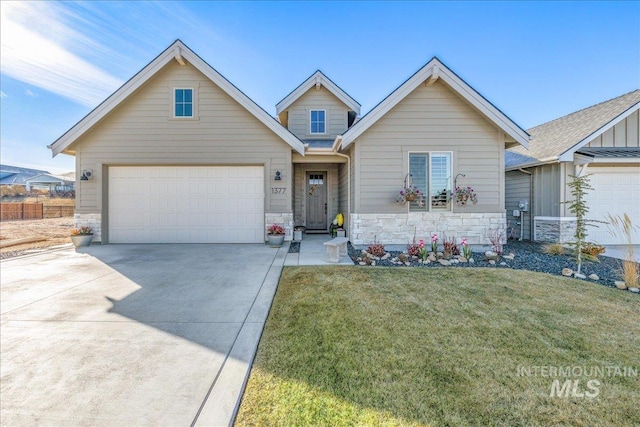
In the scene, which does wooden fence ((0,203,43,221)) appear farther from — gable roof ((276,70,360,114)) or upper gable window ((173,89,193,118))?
gable roof ((276,70,360,114))

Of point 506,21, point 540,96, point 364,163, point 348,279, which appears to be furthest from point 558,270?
point 540,96

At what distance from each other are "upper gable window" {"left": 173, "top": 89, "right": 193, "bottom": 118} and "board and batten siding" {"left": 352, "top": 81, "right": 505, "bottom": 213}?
529 cm

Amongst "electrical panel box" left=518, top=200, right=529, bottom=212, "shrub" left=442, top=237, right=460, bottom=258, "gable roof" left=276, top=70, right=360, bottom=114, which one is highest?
"gable roof" left=276, top=70, right=360, bottom=114

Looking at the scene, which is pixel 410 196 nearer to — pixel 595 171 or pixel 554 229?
pixel 554 229

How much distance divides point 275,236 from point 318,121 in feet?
18.6

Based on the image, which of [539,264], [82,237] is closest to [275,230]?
[82,237]

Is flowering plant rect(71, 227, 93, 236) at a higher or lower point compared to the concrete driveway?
higher

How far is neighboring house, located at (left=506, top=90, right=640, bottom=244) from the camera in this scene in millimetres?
8266

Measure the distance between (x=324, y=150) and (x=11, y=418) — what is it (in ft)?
27.4

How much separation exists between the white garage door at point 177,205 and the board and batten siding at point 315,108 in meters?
3.41

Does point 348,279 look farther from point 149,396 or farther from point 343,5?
point 343,5

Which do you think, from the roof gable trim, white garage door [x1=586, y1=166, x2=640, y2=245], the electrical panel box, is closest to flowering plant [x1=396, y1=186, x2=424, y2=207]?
the roof gable trim

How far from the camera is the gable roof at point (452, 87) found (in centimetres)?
755

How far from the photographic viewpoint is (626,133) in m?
8.69
